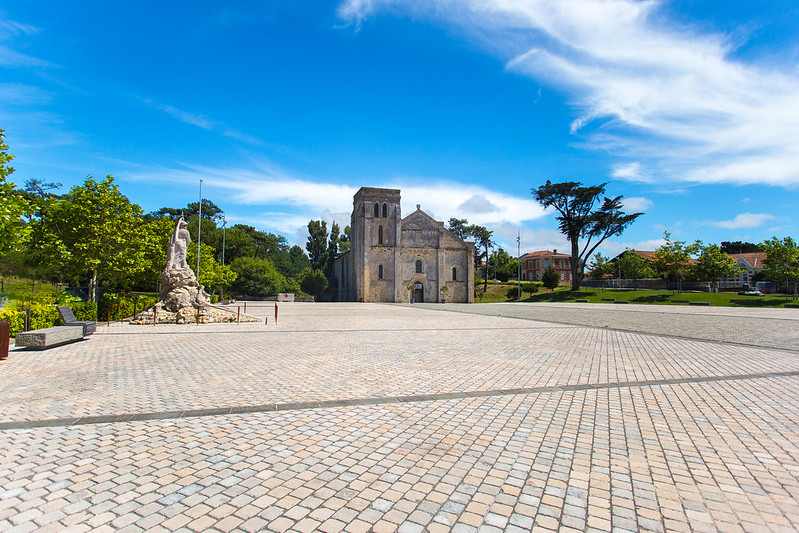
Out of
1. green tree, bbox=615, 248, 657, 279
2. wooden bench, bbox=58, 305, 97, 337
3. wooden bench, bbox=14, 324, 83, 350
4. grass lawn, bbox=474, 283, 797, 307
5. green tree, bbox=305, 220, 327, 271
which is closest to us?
wooden bench, bbox=14, 324, 83, 350

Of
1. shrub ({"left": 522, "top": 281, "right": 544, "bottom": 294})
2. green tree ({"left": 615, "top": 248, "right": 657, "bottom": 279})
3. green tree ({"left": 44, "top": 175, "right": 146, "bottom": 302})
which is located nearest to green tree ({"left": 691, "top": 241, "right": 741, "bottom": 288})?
shrub ({"left": 522, "top": 281, "right": 544, "bottom": 294})

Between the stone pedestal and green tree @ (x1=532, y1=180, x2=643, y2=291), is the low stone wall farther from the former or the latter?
green tree @ (x1=532, y1=180, x2=643, y2=291)

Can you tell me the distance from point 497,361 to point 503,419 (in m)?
4.07

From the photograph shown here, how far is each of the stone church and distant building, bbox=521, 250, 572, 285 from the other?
143ft

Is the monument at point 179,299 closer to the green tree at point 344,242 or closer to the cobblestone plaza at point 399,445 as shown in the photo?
the cobblestone plaza at point 399,445

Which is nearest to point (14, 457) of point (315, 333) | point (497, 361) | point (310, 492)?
point (310, 492)

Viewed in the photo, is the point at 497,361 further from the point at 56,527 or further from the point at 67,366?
the point at 67,366

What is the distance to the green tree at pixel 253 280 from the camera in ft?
186

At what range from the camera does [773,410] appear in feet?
18.6

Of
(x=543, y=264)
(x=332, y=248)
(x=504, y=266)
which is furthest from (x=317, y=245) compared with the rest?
(x=543, y=264)

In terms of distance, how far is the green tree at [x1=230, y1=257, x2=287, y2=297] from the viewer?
56844mm

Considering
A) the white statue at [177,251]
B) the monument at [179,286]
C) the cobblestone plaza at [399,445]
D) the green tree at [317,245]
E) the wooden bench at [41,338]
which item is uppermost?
the green tree at [317,245]

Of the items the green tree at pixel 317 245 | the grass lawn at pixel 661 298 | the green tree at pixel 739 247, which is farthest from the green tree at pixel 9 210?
the green tree at pixel 739 247

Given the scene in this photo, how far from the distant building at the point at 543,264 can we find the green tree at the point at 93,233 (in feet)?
289
